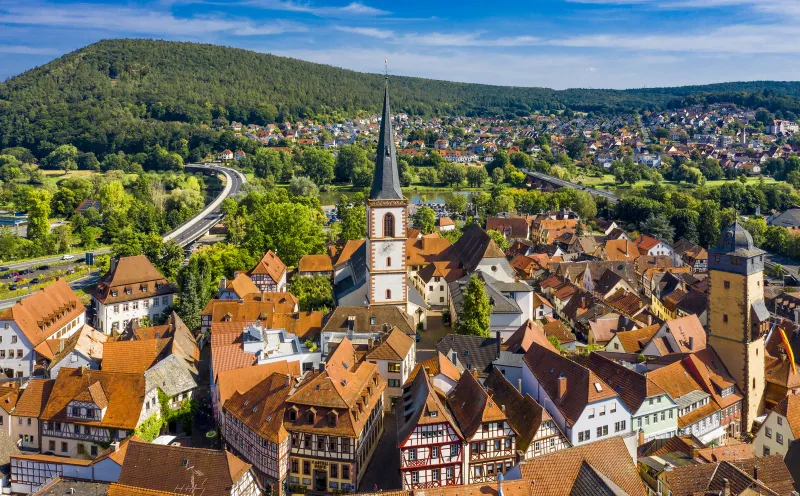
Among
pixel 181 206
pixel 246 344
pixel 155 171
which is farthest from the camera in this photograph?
pixel 155 171

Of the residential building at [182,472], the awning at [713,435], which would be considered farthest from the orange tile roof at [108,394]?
the awning at [713,435]

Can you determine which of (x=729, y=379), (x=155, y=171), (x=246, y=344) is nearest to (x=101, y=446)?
(x=246, y=344)

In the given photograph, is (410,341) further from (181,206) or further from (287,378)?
(181,206)

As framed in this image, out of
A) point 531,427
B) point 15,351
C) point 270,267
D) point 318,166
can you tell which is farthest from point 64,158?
point 531,427

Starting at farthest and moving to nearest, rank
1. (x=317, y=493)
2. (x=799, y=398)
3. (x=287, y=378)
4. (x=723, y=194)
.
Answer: (x=723, y=194) < (x=799, y=398) < (x=287, y=378) < (x=317, y=493)

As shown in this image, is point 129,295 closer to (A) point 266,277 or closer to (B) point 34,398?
(A) point 266,277

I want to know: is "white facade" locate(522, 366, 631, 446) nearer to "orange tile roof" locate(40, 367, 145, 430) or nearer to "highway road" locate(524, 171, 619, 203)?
"orange tile roof" locate(40, 367, 145, 430)
